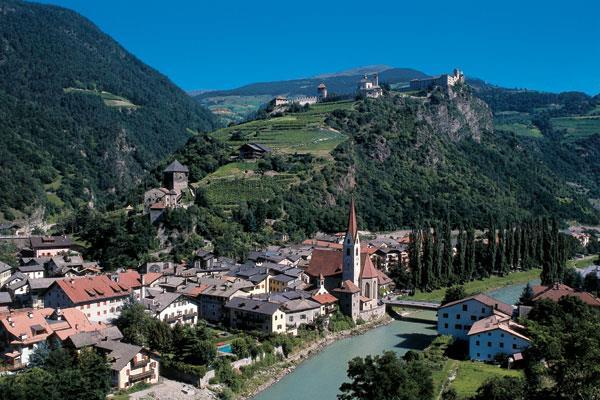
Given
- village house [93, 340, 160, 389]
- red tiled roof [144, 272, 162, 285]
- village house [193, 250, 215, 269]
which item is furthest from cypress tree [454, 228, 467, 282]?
village house [93, 340, 160, 389]

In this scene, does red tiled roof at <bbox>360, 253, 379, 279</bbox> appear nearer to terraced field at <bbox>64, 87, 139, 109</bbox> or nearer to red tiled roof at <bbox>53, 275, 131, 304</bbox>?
red tiled roof at <bbox>53, 275, 131, 304</bbox>

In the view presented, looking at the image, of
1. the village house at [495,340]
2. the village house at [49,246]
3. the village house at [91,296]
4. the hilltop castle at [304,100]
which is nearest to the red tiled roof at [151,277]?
the village house at [91,296]

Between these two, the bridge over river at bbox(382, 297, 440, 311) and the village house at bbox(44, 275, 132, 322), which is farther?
the bridge over river at bbox(382, 297, 440, 311)

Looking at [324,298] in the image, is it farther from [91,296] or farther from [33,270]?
[33,270]

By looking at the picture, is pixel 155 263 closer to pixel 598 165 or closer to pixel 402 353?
pixel 402 353

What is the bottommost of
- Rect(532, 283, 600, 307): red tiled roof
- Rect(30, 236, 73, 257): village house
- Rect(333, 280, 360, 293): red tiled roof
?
Rect(532, 283, 600, 307): red tiled roof

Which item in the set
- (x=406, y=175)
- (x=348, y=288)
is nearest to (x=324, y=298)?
(x=348, y=288)

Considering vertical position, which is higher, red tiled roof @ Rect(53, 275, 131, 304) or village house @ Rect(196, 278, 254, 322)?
red tiled roof @ Rect(53, 275, 131, 304)
